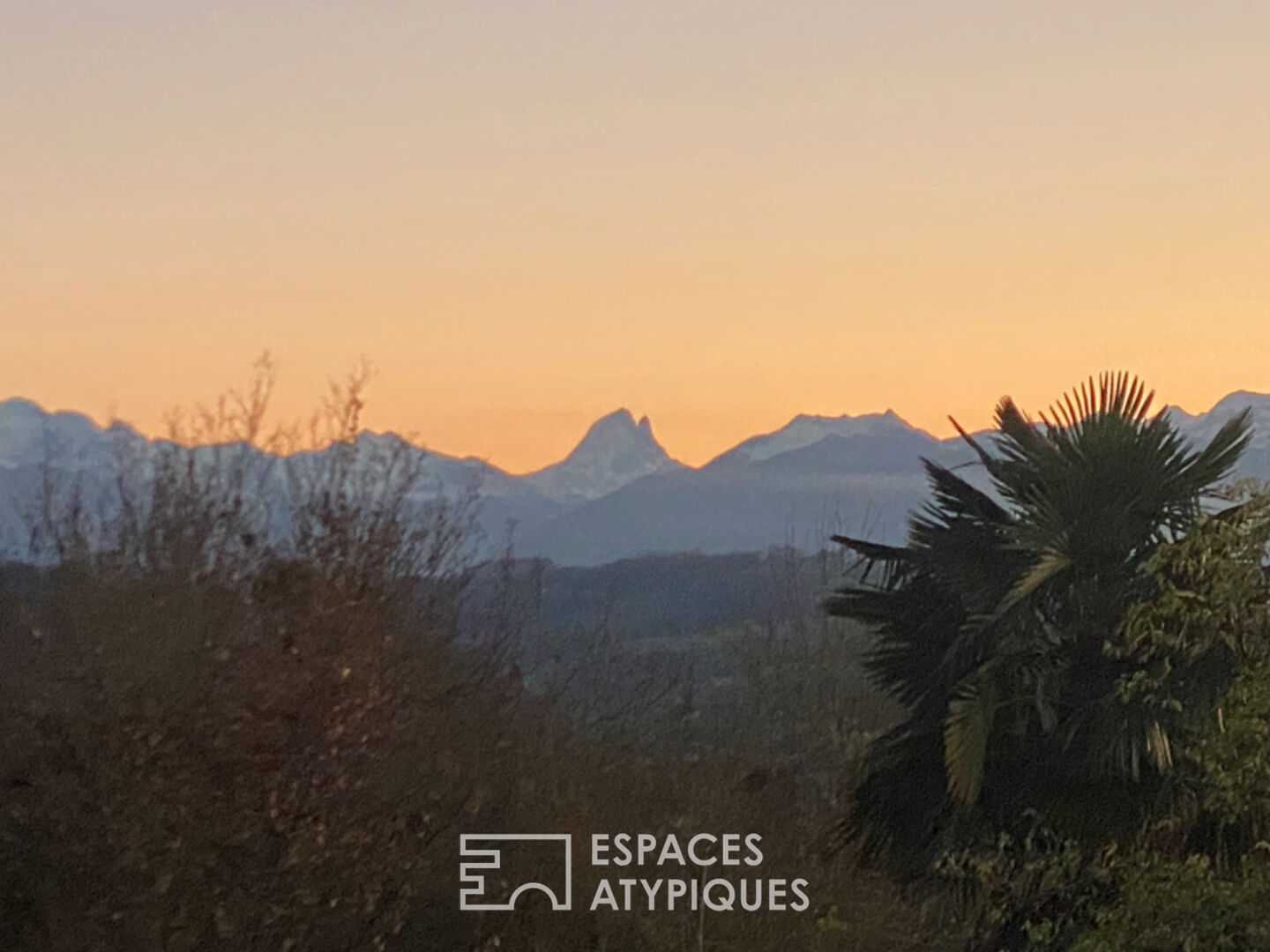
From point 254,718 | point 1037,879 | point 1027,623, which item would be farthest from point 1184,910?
point 254,718

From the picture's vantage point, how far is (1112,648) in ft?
35.6

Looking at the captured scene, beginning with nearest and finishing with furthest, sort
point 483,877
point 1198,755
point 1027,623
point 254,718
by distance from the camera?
point 254,718, point 1198,755, point 1027,623, point 483,877

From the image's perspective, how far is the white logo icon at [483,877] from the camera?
12.1 metres

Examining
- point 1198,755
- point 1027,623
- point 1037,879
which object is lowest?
point 1037,879

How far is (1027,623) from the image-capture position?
1145cm

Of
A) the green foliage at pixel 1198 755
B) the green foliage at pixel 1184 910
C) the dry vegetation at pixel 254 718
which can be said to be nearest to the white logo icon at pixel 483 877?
the dry vegetation at pixel 254 718

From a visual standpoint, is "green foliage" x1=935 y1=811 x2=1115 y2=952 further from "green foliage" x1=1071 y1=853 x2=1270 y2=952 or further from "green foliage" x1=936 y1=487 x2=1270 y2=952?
"green foliage" x1=1071 y1=853 x2=1270 y2=952

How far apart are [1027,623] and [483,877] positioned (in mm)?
4156

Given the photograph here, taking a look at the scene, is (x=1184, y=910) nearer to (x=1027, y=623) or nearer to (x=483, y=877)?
(x=1027, y=623)

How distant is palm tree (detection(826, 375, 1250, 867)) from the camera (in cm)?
1106

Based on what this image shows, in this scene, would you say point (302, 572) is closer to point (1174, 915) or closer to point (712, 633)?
point (1174, 915)

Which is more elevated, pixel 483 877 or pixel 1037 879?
pixel 1037 879

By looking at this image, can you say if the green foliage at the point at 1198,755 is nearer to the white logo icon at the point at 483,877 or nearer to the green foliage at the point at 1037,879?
the green foliage at the point at 1037,879

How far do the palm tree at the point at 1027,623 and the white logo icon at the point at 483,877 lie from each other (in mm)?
2503
